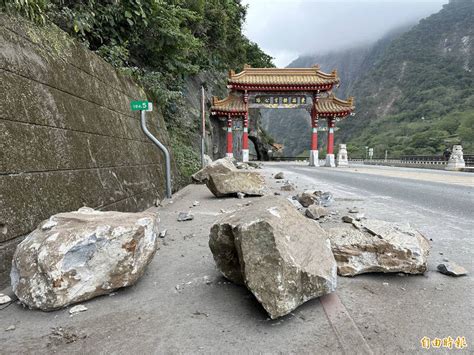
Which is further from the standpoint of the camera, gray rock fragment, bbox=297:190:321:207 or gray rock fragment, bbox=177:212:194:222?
gray rock fragment, bbox=297:190:321:207

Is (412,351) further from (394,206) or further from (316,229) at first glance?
(394,206)

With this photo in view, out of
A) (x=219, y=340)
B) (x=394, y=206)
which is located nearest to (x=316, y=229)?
(x=219, y=340)

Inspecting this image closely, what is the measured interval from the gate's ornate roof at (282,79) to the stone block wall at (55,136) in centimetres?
1531

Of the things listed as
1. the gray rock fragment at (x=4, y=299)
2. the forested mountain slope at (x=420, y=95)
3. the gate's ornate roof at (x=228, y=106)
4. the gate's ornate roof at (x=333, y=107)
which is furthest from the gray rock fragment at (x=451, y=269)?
the forested mountain slope at (x=420, y=95)

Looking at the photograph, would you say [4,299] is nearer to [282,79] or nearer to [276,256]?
[276,256]

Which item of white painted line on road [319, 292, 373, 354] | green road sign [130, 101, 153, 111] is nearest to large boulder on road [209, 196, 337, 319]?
white painted line on road [319, 292, 373, 354]

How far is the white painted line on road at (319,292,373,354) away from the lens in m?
1.28

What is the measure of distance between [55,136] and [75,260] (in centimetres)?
161

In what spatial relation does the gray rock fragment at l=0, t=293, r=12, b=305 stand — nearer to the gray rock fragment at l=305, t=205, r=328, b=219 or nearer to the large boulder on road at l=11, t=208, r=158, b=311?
the large boulder on road at l=11, t=208, r=158, b=311

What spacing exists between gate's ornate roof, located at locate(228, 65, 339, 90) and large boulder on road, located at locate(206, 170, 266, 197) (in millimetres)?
14658

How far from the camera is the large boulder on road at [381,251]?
6.44ft

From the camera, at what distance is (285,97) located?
20.0 meters

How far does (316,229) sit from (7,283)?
222cm

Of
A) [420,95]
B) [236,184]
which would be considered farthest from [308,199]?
[420,95]
